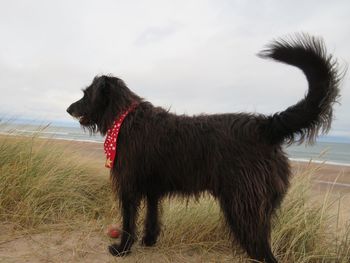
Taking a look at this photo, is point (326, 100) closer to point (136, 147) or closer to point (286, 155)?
point (286, 155)

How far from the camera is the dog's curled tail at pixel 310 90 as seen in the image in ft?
10.3

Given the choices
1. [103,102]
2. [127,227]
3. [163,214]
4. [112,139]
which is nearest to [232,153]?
[112,139]

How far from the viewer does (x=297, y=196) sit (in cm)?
503

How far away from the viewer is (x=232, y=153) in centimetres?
333

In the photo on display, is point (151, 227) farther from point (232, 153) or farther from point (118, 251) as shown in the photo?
point (232, 153)

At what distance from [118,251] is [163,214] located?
0.90 meters

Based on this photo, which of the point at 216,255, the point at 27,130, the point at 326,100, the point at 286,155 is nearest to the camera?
the point at 326,100

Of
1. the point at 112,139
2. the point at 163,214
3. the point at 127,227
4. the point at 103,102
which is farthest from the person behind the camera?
the point at 163,214

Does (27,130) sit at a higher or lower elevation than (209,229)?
higher

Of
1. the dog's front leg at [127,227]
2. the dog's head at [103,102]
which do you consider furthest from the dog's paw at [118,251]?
the dog's head at [103,102]

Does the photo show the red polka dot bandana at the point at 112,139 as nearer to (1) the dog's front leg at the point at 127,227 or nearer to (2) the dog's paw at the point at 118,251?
(1) the dog's front leg at the point at 127,227

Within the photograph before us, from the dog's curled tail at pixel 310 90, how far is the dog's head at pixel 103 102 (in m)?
1.57

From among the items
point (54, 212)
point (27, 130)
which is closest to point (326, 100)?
point (54, 212)

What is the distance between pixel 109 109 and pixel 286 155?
1869 mm
